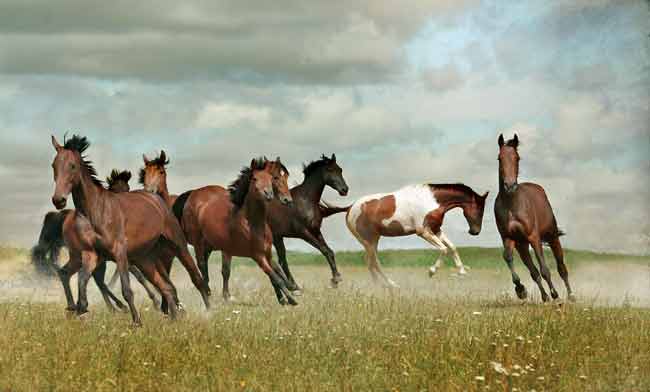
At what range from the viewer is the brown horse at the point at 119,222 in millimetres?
12047

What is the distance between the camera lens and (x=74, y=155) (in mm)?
12102

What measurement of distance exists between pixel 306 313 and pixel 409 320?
6.24 feet

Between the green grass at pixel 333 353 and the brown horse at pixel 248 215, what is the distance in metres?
2.51

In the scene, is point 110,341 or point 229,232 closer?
point 110,341

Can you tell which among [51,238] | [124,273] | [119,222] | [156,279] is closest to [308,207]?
[51,238]

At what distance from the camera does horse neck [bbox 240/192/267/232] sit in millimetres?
15609

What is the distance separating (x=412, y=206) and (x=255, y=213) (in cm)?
697

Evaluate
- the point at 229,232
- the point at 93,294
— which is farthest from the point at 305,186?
the point at 93,294

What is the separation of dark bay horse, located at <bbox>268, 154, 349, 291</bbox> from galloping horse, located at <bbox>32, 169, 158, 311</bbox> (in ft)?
13.1

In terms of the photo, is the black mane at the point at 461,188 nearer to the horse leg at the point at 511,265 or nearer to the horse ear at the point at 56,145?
the horse leg at the point at 511,265

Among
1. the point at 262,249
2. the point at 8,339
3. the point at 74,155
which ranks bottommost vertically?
the point at 8,339

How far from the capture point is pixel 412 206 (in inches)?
860

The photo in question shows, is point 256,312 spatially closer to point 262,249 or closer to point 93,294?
point 262,249

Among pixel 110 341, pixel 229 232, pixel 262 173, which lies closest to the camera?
pixel 110 341
